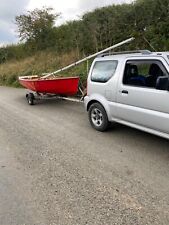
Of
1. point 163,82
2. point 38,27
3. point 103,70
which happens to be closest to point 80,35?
point 38,27

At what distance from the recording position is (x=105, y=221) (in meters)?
3.42

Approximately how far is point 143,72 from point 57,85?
15.7 feet

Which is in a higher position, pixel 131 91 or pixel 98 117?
pixel 131 91

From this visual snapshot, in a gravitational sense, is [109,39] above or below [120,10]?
below

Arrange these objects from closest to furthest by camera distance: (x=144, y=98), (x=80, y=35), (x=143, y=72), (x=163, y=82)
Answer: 1. (x=163, y=82)
2. (x=144, y=98)
3. (x=143, y=72)
4. (x=80, y=35)

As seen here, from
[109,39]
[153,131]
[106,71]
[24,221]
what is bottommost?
[24,221]

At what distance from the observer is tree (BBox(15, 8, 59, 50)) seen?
22875 millimetres

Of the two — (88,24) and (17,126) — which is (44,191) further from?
(88,24)

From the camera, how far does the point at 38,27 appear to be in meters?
23.0

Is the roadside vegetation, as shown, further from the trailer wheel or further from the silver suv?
the silver suv

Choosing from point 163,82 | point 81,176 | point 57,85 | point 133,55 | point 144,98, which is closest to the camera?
point 81,176

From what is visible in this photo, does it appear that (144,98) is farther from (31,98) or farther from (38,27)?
(38,27)

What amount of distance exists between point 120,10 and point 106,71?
32.7 ft

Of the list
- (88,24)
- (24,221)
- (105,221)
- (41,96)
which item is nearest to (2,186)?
(24,221)
